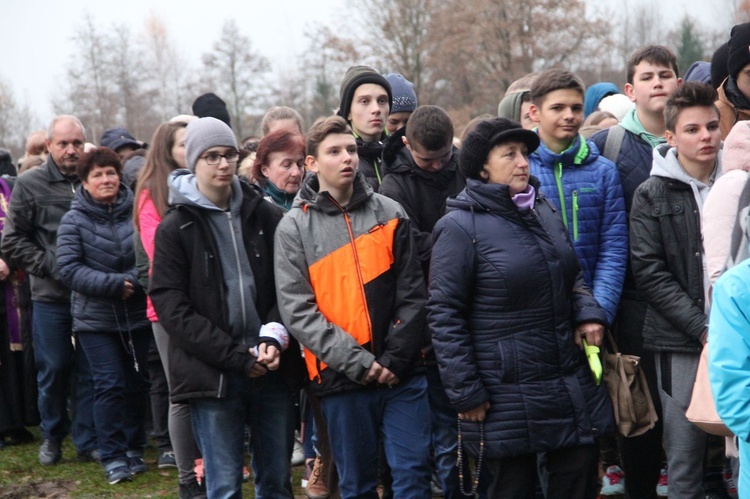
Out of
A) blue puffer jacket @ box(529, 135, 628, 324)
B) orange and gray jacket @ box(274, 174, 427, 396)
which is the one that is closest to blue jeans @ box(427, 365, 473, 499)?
orange and gray jacket @ box(274, 174, 427, 396)

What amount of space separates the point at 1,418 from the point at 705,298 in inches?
246

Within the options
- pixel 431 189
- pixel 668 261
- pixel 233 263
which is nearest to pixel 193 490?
pixel 233 263

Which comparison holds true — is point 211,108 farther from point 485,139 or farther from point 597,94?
point 485,139

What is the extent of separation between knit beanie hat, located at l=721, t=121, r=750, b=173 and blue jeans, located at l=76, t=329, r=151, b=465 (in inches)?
179

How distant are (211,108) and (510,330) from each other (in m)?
5.12

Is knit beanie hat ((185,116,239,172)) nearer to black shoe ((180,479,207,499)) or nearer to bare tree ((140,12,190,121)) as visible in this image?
black shoe ((180,479,207,499))

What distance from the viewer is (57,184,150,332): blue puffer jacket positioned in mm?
7203

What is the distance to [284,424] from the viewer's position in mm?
5371

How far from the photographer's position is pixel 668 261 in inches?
206

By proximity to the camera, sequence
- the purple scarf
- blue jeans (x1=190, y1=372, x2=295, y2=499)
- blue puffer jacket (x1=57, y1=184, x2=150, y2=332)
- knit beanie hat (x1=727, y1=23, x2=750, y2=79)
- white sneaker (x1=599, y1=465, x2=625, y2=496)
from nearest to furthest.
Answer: the purple scarf → blue jeans (x1=190, y1=372, x2=295, y2=499) → knit beanie hat (x1=727, y1=23, x2=750, y2=79) → white sneaker (x1=599, y1=465, x2=625, y2=496) → blue puffer jacket (x1=57, y1=184, x2=150, y2=332)

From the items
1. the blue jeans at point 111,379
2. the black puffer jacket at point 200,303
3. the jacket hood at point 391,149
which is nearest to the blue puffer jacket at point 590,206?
the jacket hood at point 391,149

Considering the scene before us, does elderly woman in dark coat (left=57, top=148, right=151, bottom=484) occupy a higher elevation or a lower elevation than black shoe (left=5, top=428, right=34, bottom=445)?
higher

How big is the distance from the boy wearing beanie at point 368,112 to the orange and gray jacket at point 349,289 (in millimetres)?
1156

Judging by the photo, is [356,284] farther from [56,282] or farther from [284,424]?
[56,282]
